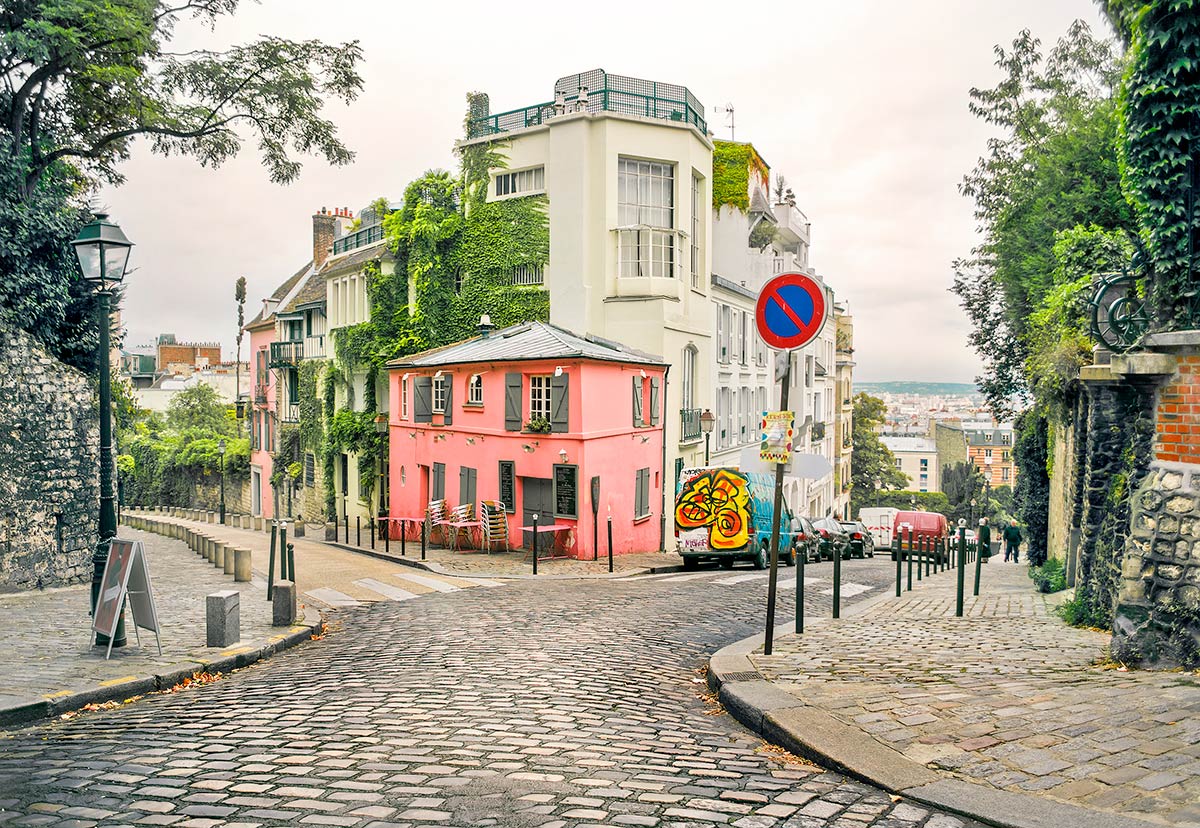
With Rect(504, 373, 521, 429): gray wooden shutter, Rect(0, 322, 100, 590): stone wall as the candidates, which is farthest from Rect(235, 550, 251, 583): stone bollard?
Rect(504, 373, 521, 429): gray wooden shutter

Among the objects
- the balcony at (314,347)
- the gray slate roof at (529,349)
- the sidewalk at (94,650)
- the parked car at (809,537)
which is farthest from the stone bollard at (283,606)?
the balcony at (314,347)

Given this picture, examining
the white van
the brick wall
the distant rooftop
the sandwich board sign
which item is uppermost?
the distant rooftop

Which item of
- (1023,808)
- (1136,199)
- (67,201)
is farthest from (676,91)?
(1023,808)

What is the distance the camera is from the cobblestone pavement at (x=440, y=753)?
4.25 metres

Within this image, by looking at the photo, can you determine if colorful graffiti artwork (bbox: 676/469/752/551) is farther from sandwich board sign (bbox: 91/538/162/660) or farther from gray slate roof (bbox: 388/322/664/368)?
sandwich board sign (bbox: 91/538/162/660)

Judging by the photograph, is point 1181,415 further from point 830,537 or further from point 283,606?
point 830,537

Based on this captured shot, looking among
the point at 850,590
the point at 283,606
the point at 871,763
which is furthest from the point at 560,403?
the point at 871,763

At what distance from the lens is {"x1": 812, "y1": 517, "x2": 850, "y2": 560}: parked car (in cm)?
2539

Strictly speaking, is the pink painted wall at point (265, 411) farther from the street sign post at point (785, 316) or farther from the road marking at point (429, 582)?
the street sign post at point (785, 316)

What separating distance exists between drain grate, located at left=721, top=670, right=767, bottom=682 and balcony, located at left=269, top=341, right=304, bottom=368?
37396 mm

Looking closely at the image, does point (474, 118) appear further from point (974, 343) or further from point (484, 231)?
point (974, 343)

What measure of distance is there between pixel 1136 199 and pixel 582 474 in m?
15.0

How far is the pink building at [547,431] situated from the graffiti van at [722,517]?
2.52 metres

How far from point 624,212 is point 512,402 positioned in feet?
26.2
